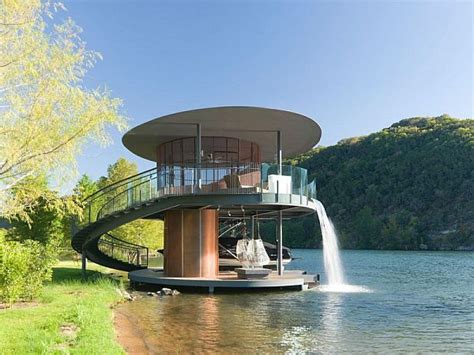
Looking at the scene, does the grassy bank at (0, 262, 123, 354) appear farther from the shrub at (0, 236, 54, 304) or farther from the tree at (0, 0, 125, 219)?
the tree at (0, 0, 125, 219)

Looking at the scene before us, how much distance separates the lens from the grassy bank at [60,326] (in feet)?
26.9

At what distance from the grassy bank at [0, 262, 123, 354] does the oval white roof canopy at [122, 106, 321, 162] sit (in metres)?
7.55

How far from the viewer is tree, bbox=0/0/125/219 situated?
892 centimetres

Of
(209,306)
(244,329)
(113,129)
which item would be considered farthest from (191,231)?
(113,129)

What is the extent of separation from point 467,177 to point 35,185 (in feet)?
271

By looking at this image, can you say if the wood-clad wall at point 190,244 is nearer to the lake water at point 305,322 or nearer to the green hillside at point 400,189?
the lake water at point 305,322

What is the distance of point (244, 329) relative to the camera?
12016 mm

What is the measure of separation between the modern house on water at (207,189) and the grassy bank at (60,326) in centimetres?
543

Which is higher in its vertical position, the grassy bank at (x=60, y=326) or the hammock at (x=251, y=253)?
the hammock at (x=251, y=253)

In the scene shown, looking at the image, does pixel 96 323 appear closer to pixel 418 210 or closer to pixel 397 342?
pixel 397 342

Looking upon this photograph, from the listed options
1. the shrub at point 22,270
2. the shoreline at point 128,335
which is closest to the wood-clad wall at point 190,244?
the shrub at point 22,270

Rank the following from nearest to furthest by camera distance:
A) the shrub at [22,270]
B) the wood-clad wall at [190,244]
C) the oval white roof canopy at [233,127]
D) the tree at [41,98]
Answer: the tree at [41,98] → the shrub at [22,270] → the oval white roof canopy at [233,127] → the wood-clad wall at [190,244]

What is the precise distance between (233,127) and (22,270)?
35.4ft

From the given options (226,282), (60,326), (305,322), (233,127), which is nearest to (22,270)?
(60,326)
